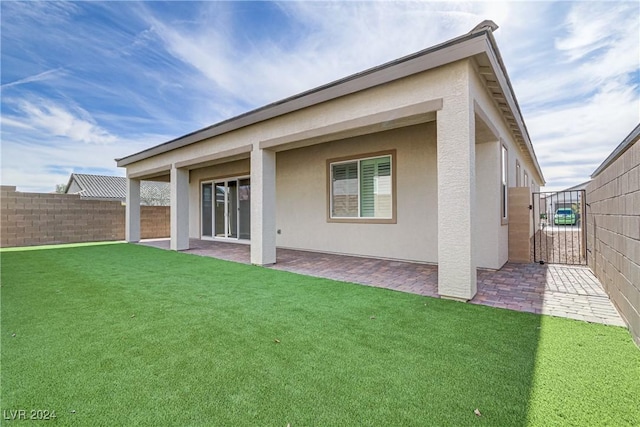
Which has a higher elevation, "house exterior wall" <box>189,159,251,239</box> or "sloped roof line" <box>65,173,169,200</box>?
"sloped roof line" <box>65,173,169,200</box>

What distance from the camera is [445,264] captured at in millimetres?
4641

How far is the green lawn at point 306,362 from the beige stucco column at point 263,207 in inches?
110

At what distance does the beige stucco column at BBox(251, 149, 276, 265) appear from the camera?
752cm

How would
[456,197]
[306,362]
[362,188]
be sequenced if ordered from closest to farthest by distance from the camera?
[306,362]
[456,197]
[362,188]

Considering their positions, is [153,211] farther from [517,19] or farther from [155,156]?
[517,19]

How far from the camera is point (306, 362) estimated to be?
106 inches

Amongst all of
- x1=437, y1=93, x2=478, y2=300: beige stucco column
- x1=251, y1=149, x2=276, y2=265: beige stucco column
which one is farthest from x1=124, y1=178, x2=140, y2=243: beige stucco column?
x1=437, y1=93, x2=478, y2=300: beige stucco column

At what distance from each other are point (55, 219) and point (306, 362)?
15.6 m

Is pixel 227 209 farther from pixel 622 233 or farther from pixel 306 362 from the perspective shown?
pixel 622 233

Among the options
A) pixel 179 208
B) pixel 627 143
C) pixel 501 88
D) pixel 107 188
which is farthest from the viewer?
pixel 107 188

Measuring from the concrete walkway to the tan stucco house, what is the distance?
0.50m

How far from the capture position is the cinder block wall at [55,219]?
39.5 feet

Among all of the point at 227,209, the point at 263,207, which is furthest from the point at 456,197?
the point at 227,209

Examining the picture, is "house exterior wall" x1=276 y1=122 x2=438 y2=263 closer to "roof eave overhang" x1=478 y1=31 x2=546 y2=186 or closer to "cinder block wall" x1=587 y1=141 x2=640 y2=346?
"roof eave overhang" x1=478 y1=31 x2=546 y2=186
